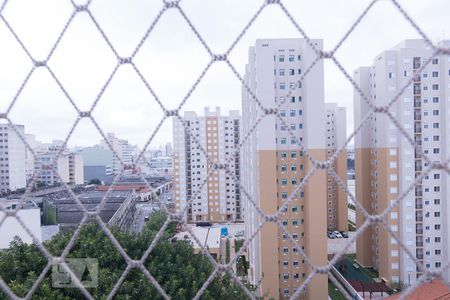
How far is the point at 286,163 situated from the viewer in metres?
3.66

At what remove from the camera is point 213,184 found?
832cm

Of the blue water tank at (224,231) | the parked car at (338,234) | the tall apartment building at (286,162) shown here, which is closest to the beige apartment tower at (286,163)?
the tall apartment building at (286,162)

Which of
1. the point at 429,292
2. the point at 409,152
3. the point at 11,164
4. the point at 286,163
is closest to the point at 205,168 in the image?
the point at 286,163

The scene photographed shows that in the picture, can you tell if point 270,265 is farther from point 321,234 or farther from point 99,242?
point 99,242

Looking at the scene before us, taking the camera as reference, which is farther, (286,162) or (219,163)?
(286,162)

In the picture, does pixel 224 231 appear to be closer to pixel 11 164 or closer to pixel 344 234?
pixel 344 234

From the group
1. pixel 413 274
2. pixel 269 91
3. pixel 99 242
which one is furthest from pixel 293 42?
pixel 413 274

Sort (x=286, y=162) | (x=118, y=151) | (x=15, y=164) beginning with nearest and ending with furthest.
Answer: 1. (x=118, y=151)
2. (x=286, y=162)
3. (x=15, y=164)

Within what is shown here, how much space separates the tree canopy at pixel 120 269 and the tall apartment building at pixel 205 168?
454 cm

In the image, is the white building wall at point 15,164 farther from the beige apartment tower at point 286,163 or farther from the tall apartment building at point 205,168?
the beige apartment tower at point 286,163

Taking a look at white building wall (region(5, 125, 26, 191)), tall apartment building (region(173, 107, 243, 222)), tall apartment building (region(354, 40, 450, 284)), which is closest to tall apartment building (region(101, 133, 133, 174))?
tall apartment building (region(354, 40, 450, 284))

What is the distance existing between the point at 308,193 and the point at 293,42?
1586 millimetres

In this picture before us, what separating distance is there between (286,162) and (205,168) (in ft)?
12.0

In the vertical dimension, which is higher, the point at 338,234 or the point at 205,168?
the point at 205,168
